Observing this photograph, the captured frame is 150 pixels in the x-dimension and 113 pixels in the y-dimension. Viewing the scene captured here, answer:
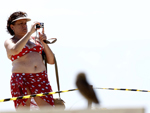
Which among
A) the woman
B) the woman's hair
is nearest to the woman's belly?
the woman

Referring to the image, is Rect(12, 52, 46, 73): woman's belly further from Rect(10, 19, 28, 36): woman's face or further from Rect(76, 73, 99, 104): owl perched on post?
Rect(76, 73, 99, 104): owl perched on post

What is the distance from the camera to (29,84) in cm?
539

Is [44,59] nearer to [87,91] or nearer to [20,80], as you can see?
[20,80]

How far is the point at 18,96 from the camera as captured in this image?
17.2ft

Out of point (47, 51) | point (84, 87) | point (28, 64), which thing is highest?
point (47, 51)

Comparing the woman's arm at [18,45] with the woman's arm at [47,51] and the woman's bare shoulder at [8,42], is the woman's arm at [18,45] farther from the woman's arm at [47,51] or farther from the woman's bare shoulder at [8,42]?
the woman's arm at [47,51]

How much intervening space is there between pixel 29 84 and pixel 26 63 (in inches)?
12.1

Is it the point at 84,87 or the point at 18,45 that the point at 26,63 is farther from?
the point at 84,87

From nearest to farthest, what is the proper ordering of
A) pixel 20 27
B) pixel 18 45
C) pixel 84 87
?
pixel 84 87 → pixel 18 45 → pixel 20 27

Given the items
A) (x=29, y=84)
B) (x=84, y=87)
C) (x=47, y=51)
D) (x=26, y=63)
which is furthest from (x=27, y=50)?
(x=84, y=87)

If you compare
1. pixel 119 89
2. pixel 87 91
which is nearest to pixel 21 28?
pixel 119 89

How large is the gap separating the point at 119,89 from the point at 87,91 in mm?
3231

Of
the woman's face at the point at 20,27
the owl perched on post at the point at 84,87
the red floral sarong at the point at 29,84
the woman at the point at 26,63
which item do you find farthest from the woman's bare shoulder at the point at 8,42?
the owl perched on post at the point at 84,87

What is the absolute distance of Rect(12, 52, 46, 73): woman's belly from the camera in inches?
208
